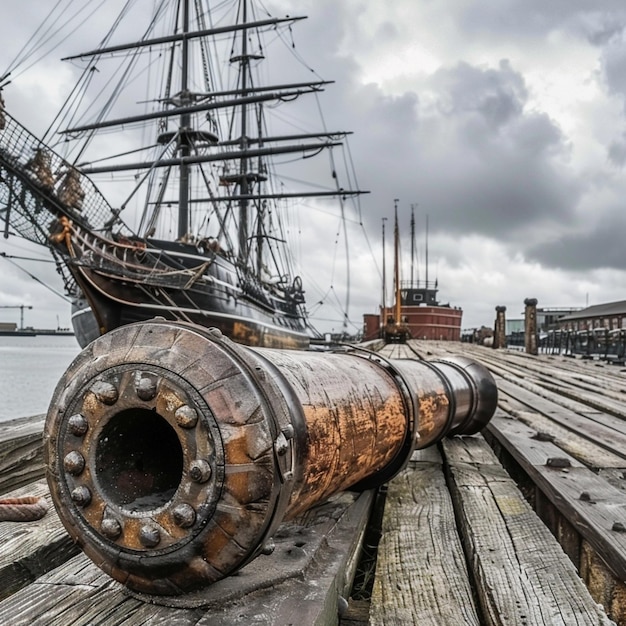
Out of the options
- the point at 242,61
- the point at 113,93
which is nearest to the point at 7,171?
the point at 113,93

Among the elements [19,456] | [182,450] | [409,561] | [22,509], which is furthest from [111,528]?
[19,456]

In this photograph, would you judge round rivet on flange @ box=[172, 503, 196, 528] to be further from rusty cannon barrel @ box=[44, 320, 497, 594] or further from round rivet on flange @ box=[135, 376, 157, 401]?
round rivet on flange @ box=[135, 376, 157, 401]

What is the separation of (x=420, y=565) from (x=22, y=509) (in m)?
1.32

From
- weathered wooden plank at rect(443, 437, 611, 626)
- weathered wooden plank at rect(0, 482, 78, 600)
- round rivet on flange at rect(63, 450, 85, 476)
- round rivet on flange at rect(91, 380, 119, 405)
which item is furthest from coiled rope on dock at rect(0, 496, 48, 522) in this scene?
weathered wooden plank at rect(443, 437, 611, 626)

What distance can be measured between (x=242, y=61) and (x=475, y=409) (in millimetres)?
38113

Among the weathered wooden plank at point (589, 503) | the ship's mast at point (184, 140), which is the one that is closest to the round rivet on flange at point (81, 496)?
the weathered wooden plank at point (589, 503)

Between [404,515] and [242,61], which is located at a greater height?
[242,61]

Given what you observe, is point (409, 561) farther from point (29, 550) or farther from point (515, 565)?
point (29, 550)

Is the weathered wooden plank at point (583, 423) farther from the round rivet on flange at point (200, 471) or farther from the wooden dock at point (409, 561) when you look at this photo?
the round rivet on flange at point (200, 471)

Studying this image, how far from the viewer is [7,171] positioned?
15031mm

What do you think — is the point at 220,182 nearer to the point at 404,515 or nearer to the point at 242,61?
the point at 242,61

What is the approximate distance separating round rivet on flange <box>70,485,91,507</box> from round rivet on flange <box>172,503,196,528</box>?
9.7 inches

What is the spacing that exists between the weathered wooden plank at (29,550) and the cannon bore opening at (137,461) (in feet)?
1.67

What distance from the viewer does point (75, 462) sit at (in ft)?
4.42
